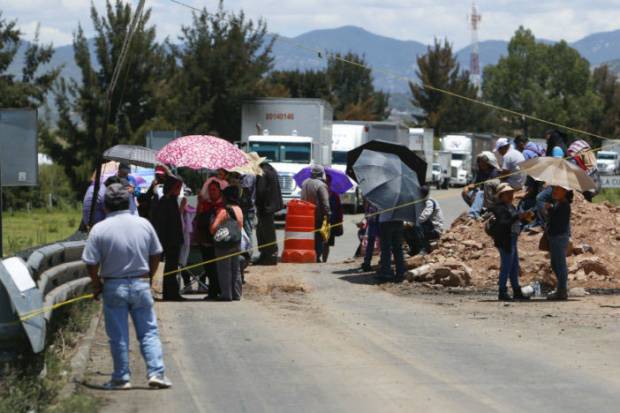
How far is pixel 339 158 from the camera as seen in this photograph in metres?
50.4

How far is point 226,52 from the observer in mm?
59500

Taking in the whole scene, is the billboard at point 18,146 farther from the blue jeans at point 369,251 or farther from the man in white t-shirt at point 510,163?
the man in white t-shirt at point 510,163

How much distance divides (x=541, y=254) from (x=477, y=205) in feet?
11.6

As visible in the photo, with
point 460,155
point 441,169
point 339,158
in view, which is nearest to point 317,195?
point 339,158

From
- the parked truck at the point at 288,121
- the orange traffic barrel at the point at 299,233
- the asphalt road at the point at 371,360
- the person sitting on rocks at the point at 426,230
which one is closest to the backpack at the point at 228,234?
the asphalt road at the point at 371,360

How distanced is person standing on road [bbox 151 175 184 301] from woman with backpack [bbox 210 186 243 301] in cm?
49

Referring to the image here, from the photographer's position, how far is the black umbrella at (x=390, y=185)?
19.6 m

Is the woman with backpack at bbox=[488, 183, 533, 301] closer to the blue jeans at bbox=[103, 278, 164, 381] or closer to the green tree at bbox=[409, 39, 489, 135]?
the blue jeans at bbox=[103, 278, 164, 381]

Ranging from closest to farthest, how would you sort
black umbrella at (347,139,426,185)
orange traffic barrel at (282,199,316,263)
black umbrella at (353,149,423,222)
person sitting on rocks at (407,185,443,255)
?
black umbrella at (353,149,423,222)
black umbrella at (347,139,426,185)
person sitting on rocks at (407,185,443,255)
orange traffic barrel at (282,199,316,263)

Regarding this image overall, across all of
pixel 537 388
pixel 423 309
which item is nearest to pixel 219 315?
pixel 423 309

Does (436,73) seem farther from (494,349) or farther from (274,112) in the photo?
(494,349)

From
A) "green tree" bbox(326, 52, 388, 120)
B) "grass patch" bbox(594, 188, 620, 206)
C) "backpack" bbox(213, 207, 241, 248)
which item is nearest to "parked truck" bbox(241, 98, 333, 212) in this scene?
"grass patch" bbox(594, 188, 620, 206)

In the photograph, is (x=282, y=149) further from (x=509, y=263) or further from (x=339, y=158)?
(x=509, y=263)

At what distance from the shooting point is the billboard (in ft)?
48.6
